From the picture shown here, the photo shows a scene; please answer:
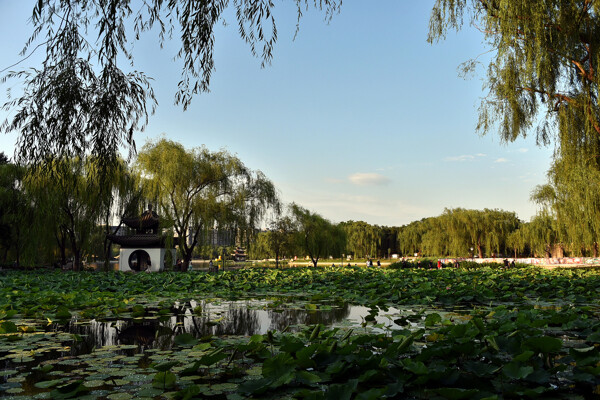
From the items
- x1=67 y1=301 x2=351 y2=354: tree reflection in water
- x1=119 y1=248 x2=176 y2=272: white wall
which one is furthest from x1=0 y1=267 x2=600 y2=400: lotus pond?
x1=119 y1=248 x2=176 y2=272: white wall

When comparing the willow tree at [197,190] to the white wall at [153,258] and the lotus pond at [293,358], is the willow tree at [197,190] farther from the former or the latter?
the lotus pond at [293,358]

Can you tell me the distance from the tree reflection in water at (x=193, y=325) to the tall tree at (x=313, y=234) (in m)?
19.6

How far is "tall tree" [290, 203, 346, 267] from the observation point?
988 inches

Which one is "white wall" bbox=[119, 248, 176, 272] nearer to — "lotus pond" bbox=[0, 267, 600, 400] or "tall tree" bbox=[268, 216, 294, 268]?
"tall tree" bbox=[268, 216, 294, 268]

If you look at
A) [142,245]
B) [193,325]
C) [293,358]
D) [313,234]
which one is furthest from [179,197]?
[293,358]

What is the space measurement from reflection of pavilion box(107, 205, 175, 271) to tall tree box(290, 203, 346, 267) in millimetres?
9057

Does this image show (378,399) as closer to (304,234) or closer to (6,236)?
(6,236)

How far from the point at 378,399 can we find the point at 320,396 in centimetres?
25

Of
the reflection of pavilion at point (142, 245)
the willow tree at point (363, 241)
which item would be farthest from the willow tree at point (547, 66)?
the willow tree at point (363, 241)

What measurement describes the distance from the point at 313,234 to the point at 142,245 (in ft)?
34.3

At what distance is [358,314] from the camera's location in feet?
15.9

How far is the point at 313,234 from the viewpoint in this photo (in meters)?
25.1

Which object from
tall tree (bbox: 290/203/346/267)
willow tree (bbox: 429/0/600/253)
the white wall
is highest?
willow tree (bbox: 429/0/600/253)

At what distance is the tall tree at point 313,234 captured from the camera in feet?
Answer: 82.3
